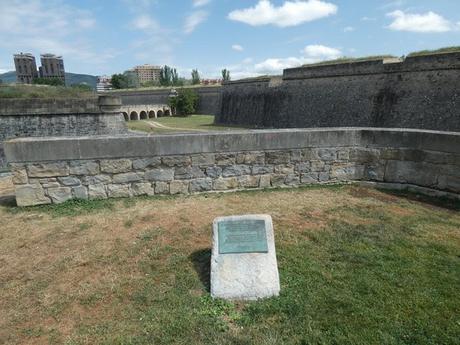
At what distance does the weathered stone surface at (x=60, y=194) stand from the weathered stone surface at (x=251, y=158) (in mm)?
2874

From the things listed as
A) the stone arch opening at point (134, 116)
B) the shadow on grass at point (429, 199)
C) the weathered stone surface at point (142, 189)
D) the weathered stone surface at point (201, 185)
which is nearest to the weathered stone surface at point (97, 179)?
the weathered stone surface at point (142, 189)

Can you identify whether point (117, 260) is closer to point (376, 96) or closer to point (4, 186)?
point (4, 186)

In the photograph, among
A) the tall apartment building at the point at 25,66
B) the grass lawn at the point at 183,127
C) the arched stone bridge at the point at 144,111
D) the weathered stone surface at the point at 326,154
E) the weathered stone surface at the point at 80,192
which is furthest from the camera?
the tall apartment building at the point at 25,66

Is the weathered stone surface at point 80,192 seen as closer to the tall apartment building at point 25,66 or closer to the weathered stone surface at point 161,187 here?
the weathered stone surface at point 161,187

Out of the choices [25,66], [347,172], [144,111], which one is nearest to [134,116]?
[144,111]

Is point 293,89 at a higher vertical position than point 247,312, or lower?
higher

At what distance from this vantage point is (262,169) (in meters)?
5.68

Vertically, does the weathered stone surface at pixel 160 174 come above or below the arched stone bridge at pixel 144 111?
below

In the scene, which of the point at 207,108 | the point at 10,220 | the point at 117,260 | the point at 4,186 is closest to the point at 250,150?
the point at 117,260

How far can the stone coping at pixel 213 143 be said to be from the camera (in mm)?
4801

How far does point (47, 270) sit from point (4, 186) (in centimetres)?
447

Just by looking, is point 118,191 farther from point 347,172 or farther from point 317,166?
point 347,172

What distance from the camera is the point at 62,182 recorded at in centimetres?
495

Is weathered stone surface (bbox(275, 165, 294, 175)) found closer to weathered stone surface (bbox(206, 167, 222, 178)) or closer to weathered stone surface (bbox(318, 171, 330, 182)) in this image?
weathered stone surface (bbox(318, 171, 330, 182))
